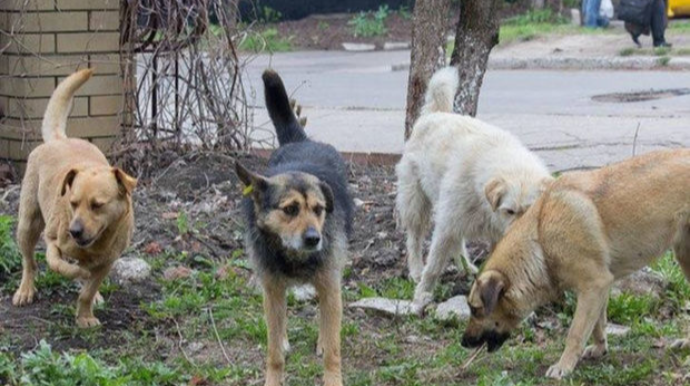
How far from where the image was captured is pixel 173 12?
9828mm

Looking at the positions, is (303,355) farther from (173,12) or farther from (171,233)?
(173,12)

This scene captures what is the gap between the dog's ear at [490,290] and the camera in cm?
611

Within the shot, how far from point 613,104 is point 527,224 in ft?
32.5

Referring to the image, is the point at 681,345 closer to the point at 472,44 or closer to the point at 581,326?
the point at 581,326

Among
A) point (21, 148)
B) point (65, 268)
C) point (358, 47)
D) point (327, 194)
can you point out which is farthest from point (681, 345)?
point (358, 47)

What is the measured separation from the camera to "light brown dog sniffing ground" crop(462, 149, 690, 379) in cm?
613

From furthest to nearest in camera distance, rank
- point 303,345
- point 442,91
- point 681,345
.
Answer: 1. point 442,91
2. point 303,345
3. point 681,345

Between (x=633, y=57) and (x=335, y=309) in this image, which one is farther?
(x=633, y=57)

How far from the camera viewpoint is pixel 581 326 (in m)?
6.13

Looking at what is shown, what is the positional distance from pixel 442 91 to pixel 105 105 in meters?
3.01

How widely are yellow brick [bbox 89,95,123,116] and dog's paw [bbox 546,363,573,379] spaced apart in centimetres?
498

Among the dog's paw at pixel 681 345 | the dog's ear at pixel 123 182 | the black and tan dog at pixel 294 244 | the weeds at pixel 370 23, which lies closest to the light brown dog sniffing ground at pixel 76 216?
the dog's ear at pixel 123 182

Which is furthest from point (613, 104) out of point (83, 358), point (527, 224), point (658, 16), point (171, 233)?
point (83, 358)

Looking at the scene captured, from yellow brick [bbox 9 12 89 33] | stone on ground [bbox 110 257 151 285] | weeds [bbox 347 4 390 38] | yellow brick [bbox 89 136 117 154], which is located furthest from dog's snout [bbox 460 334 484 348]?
weeds [bbox 347 4 390 38]
